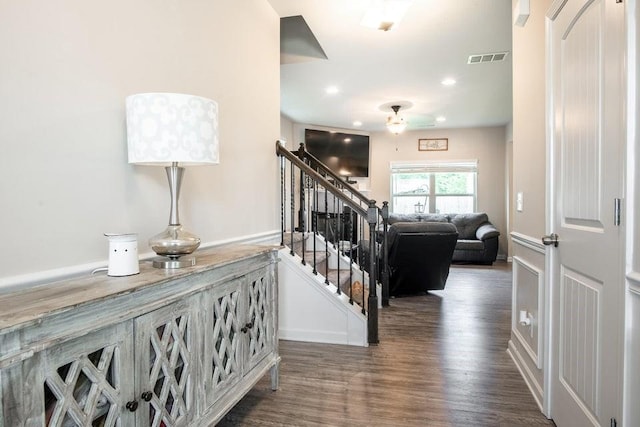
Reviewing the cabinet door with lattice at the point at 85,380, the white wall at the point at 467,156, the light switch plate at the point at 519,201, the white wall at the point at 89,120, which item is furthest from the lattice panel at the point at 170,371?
the white wall at the point at 467,156

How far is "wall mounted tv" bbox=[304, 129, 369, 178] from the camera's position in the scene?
24.9ft

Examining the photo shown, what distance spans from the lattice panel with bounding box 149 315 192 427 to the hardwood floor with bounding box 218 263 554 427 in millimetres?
661

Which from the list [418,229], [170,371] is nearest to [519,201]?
[418,229]

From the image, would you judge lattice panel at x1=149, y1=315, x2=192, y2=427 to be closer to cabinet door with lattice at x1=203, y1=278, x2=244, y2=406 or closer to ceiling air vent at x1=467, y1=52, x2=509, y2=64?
cabinet door with lattice at x1=203, y1=278, x2=244, y2=406

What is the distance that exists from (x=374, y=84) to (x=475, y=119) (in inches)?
122

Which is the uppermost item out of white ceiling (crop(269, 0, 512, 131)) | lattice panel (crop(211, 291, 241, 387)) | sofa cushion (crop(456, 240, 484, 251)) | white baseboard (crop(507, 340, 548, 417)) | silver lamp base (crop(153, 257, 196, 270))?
white ceiling (crop(269, 0, 512, 131))

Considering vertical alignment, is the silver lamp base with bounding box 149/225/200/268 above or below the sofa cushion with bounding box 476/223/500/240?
above

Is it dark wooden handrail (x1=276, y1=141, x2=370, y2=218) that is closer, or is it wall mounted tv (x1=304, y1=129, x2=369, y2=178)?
dark wooden handrail (x1=276, y1=141, x2=370, y2=218)

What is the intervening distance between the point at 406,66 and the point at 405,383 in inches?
137

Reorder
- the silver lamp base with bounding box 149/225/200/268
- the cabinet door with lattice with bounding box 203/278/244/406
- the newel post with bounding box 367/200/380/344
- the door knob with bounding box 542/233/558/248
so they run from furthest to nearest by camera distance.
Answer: the newel post with bounding box 367/200/380/344 → the door knob with bounding box 542/233/558/248 → the cabinet door with lattice with bounding box 203/278/244/406 → the silver lamp base with bounding box 149/225/200/268

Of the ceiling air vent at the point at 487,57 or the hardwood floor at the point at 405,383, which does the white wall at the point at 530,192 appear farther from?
the ceiling air vent at the point at 487,57

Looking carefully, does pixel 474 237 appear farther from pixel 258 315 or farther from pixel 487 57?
pixel 258 315

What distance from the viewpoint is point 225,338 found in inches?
66.3

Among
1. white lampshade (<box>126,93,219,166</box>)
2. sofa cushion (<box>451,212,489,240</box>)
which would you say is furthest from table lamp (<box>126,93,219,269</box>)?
sofa cushion (<box>451,212,489,240</box>)
